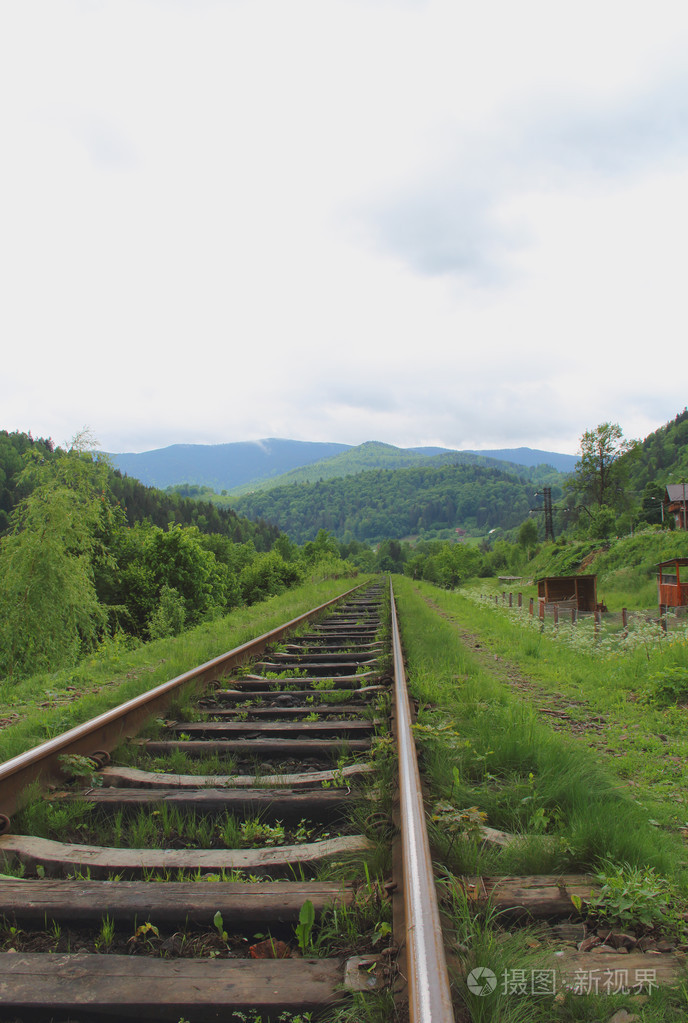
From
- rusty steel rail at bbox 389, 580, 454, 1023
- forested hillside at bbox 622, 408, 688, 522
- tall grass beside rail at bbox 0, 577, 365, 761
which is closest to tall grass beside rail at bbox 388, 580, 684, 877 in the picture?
rusty steel rail at bbox 389, 580, 454, 1023

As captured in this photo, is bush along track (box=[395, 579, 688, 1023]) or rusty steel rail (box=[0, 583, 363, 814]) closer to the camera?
bush along track (box=[395, 579, 688, 1023])

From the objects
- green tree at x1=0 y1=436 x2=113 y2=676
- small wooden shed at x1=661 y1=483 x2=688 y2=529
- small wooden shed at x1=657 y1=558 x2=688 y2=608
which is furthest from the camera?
small wooden shed at x1=661 y1=483 x2=688 y2=529

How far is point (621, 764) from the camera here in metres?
3.92

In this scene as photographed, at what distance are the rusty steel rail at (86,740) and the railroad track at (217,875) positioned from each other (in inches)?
0.5

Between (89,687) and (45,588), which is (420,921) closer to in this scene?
(89,687)

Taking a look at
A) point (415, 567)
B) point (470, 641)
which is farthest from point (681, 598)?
point (415, 567)

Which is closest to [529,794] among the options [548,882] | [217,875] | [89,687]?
[548,882]

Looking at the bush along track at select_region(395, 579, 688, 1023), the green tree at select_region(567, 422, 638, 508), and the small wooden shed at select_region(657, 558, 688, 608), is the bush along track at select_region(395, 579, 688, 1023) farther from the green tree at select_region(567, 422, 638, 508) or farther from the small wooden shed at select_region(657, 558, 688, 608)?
the green tree at select_region(567, 422, 638, 508)

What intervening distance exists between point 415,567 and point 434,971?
78.0 m

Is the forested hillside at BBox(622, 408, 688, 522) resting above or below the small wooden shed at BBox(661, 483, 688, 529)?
above

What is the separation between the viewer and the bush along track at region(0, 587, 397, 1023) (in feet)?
4.80

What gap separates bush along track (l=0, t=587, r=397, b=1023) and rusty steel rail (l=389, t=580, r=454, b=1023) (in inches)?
5.6

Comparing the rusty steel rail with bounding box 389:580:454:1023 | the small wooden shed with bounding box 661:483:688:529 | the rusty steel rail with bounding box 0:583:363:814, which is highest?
the small wooden shed with bounding box 661:483:688:529

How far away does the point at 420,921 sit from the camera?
144 centimetres
